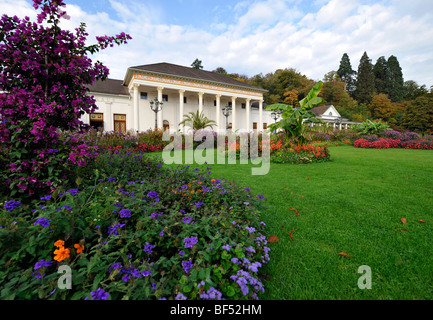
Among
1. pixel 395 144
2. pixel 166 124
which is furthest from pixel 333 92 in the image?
pixel 166 124

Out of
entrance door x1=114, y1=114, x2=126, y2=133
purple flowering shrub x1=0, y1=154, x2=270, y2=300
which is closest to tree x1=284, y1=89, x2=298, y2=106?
entrance door x1=114, y1=114, x2=126, y2=133

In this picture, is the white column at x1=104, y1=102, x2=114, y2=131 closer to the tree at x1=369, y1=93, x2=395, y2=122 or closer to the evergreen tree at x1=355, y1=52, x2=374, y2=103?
the tree at x1=369, y1=93, x2=395, y2=122

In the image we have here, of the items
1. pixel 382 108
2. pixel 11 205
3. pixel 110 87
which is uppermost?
pixel 382 108

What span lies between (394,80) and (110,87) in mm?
81499

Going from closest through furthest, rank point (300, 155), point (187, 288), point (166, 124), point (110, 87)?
point (187, 288), point (300, 155), point (110, 87), point (166, 124)

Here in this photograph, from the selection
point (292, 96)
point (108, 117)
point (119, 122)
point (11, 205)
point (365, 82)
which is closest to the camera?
point (11, 205)

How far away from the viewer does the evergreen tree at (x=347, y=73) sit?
68625 mm

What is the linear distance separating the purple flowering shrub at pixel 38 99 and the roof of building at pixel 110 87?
25658 millimetres

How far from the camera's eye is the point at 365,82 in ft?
188

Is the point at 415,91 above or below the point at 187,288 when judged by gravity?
above

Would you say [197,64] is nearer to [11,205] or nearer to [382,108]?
[382,108]
